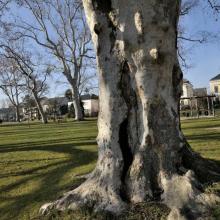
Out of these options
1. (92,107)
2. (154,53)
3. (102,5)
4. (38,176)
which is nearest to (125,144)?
(154,53)

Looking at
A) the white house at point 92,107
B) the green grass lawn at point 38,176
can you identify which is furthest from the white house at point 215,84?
the green grass lawn at point 38,176

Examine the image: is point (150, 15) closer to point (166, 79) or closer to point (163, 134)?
point (166, 79)

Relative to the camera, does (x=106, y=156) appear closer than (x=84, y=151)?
Yes

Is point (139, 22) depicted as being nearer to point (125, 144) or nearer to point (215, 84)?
point (125, 144)

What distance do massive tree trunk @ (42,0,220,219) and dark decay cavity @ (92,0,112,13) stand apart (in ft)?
0.04

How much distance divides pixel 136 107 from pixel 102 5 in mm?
1506

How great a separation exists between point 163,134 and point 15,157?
26.3ft

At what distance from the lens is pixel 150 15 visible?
5777 millimetres

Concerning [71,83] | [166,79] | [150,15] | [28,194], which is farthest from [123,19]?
[71,83]

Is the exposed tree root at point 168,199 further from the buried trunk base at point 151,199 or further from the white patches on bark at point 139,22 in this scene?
the white patches on bark at point 139,22

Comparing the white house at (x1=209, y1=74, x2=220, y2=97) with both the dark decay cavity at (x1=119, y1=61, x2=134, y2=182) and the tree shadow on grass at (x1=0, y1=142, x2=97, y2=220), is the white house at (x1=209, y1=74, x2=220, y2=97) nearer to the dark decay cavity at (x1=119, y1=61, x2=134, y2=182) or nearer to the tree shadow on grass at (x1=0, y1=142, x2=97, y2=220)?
the tree shadow on grass at (x1=0, y1=142, x2=97, y2=220)

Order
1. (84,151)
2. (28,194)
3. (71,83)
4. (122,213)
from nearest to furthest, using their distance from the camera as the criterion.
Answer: (122,213), (28,194), (84,151), (71,83)

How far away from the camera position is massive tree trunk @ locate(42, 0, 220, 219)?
18.7ft

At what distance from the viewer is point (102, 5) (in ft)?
20.0
